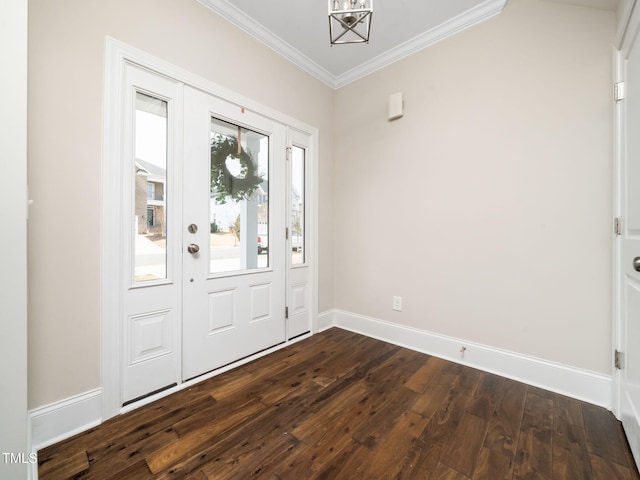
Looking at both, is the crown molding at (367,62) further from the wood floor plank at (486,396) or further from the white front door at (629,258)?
the wood floor plank at (486,396)

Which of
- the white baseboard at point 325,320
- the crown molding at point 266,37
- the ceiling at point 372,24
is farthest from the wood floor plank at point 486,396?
the crown molding at point 266,37

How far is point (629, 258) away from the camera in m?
1.44

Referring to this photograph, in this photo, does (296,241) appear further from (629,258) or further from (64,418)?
(629,258)

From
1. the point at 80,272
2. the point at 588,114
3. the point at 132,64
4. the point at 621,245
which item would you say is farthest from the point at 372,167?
the point at 80,272

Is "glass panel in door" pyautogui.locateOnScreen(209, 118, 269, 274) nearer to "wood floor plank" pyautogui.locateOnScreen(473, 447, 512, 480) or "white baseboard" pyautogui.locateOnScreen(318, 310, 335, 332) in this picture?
"white baseboard" pyautogui.locateOnScreen(318, 310, 335, 332)

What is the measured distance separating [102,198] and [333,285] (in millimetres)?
2351

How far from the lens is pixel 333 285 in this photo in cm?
324

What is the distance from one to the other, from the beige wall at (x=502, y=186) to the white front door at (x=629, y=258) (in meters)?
0.18

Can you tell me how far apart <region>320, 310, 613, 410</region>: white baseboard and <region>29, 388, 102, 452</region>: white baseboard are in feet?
7.44

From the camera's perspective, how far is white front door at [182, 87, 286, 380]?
1.99 m

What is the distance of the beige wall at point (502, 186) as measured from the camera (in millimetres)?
1780

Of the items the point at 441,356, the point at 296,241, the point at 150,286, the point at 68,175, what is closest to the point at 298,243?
the point at 296,241

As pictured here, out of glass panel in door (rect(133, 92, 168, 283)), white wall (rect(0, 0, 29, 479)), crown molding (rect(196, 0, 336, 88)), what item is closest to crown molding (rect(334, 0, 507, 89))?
crown molding (rect(196, 0, 336, 88))

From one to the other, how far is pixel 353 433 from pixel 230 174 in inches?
80.5
